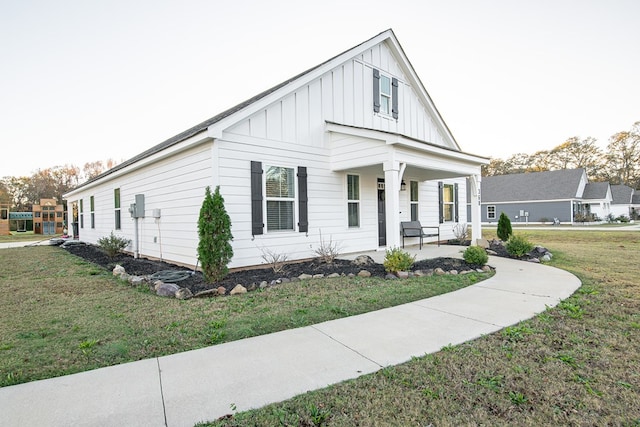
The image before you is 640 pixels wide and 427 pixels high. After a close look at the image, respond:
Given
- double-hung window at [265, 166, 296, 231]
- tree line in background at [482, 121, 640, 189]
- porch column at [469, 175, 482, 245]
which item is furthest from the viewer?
tree line in background at [482, 121, 640, 189]

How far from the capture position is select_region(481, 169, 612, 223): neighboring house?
29391 millimetres

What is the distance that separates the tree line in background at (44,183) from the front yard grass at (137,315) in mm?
44547

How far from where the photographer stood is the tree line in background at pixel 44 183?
40.7m

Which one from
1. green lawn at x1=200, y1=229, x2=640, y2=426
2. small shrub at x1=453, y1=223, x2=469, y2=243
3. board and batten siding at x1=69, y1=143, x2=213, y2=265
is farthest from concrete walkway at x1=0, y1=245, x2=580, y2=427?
small shrub at x1=453, y1=223, x2=469, y2=243

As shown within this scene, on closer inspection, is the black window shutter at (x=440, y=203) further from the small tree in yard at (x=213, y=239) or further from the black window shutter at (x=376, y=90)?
the small tree in yard at (x=213, y=239)

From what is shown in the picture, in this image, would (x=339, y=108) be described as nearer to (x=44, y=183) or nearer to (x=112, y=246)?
(x=112, y=246)

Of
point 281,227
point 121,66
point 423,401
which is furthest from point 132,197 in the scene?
point 423,401

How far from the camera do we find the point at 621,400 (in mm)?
2170

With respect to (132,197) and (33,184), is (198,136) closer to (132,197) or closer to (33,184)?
(132,197)

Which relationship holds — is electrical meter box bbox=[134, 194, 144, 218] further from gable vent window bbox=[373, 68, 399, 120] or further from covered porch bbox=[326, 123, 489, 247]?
gable vent window bbox=[373, 68, 399, 120]

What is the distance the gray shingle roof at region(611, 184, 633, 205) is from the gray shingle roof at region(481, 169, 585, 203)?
9616mm

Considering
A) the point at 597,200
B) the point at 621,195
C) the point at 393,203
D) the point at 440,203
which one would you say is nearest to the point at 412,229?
the point at 440,203

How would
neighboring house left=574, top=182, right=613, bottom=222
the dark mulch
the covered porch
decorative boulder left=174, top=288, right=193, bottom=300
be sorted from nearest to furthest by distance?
decorative boulder left=174, top=288, right=193, bottom=300 → the dark mulch → the covered porch → neighboring house left=574, top=182, right=613, bottom=222

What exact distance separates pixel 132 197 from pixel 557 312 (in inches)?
446
